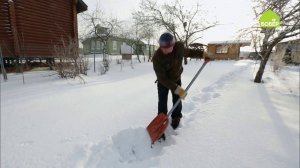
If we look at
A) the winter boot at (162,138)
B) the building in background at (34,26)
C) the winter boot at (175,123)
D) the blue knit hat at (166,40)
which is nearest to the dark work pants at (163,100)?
the winter boot at (175,123)

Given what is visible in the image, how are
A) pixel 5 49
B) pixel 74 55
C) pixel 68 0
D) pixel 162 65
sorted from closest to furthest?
1. pixel 162 65
2. pixel 74 55
3. pixel 5 49
4. pixel 68 0

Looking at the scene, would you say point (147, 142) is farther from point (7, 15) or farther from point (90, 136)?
point (7, 15)

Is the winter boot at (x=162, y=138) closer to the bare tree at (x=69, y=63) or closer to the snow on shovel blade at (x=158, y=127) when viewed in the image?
the snow on shovel blade at (x=158, y=127)

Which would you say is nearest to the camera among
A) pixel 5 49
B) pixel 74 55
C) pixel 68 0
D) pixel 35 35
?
pixel 74 55

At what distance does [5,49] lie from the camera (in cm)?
920

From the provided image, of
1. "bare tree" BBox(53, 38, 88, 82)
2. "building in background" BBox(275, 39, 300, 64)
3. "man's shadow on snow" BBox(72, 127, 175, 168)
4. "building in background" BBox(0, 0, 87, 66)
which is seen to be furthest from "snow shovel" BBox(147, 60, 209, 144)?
"building in background" BBox(0, 0, 87, 66)

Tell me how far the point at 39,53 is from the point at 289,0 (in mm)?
10380

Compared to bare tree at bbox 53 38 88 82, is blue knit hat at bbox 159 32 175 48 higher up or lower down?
higher up

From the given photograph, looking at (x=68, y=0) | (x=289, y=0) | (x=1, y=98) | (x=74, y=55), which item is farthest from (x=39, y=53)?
(x=289, y=0)

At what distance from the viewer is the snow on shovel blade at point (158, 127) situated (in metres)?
2.67

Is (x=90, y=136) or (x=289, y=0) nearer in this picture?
(x=90, y=136)

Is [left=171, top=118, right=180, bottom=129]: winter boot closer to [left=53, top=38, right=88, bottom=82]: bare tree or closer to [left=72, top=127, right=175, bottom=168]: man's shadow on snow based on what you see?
[left=72, top=127, right=175, bottom=168]: man's shadow on snow

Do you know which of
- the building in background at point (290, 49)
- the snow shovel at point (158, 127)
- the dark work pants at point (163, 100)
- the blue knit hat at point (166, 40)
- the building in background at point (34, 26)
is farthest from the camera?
the building in background at point (34, 26)

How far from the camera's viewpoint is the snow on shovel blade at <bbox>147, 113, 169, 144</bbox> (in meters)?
2.67
